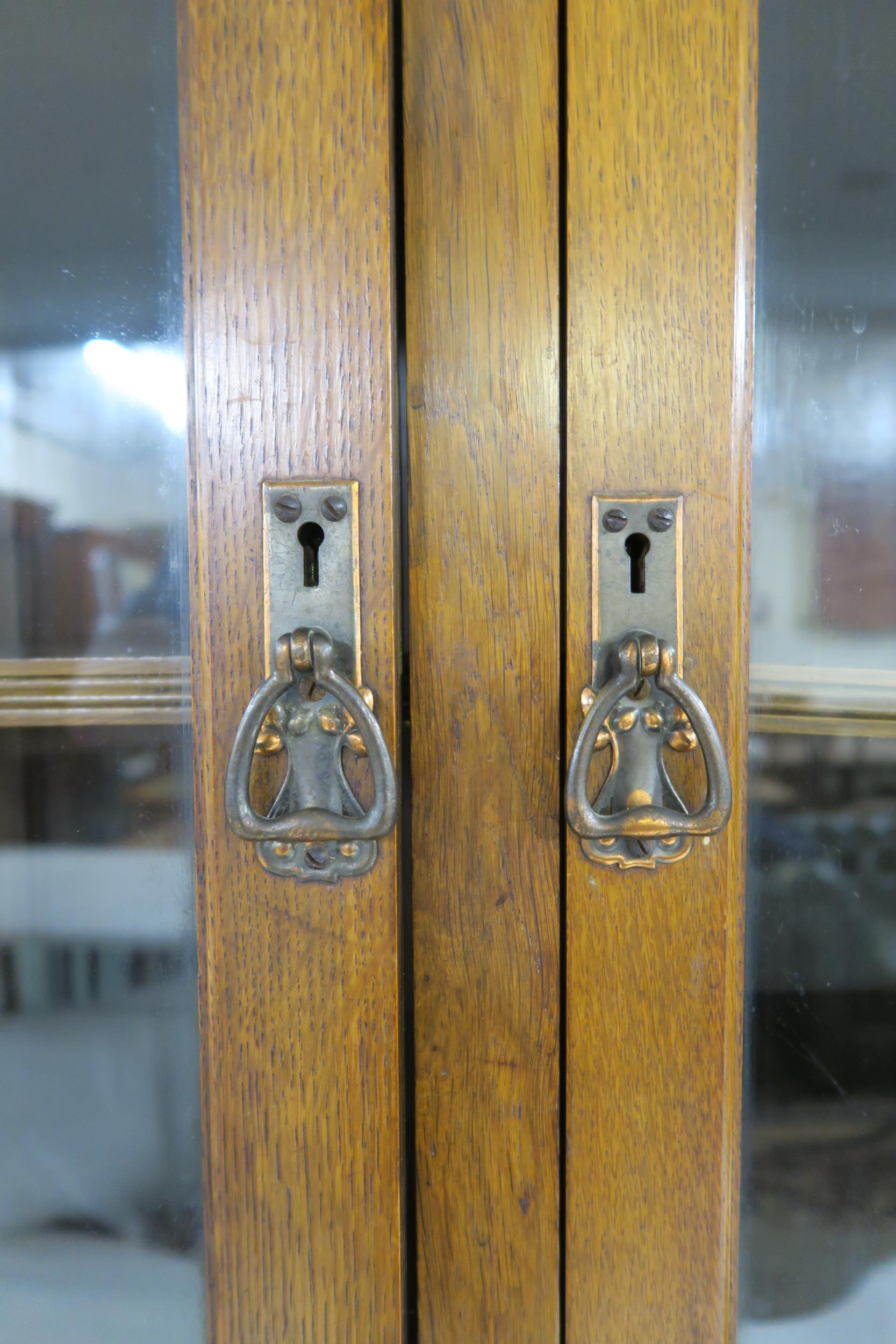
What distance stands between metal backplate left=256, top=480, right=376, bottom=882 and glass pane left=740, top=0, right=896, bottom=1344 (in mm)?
202

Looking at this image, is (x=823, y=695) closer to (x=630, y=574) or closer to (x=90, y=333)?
(x=630, y=574)

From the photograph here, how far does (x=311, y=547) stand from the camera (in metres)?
0.43

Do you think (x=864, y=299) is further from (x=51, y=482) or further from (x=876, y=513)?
(x=51, y=482)

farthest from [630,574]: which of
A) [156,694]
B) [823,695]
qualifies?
[156,694]

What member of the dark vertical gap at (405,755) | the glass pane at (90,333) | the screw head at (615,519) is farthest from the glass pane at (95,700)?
the screw head at (615,519)

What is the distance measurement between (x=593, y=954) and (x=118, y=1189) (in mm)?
275

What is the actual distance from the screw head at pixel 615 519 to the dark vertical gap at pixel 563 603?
19 millimetres

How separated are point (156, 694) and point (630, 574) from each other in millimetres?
240

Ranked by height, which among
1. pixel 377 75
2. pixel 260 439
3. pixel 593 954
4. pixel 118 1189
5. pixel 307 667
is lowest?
pixel 118 1189

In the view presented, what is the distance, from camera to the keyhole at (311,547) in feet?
1.40

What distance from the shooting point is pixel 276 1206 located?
45 centimetres

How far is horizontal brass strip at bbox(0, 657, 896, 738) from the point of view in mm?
450

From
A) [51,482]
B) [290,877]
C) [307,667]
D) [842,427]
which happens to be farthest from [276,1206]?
[842,427]

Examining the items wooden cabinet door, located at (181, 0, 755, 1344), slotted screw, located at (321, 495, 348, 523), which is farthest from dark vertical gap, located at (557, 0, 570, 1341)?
slotted screw, located at (321, 495, 348, 523)
